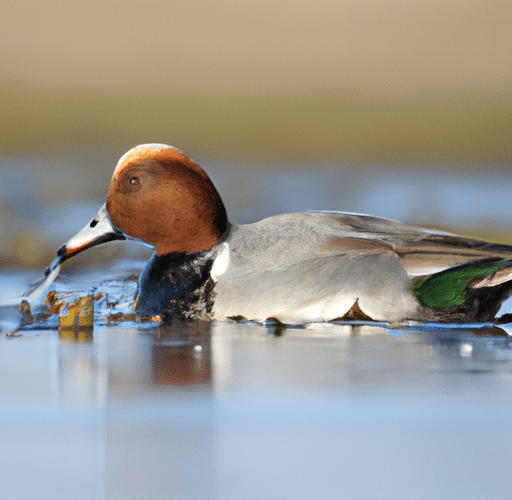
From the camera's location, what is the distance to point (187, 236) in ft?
13.9

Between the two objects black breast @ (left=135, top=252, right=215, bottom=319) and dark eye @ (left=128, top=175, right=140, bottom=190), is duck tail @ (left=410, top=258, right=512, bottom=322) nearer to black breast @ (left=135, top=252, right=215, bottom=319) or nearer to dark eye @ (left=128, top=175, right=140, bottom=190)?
black breast @ (left=135, top=252, right=215, bottom=319)

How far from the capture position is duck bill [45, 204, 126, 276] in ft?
14.2

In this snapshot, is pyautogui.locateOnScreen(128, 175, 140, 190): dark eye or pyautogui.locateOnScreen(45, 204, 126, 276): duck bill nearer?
pyautogui.locateOnScreen(128, 175, 140, 190): dark eye

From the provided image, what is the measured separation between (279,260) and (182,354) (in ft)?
3.71

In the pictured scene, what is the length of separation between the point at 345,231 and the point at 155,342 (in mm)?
1316

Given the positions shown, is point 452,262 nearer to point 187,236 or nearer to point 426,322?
point 426,322

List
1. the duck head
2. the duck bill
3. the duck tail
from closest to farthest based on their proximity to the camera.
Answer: the duck tail, the duck head, the duck bill

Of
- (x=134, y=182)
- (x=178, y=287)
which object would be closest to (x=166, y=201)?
(x=134, y=182)

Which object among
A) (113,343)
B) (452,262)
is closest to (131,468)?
(113,343)

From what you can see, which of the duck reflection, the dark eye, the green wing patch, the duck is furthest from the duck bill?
the green wing patch

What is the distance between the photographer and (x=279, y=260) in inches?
155

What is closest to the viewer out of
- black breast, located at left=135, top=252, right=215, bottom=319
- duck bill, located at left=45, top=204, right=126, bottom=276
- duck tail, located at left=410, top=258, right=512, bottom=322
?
duck tail, located at left=410, top=258, right=512, bottom=322

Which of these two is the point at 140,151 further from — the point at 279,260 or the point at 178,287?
the point at 279,260

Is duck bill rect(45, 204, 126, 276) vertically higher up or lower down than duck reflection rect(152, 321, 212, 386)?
higher up
